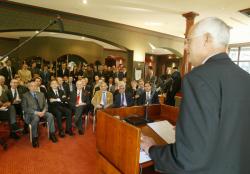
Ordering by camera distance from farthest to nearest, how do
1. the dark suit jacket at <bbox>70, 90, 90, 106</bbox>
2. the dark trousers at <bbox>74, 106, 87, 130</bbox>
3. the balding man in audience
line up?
the balding man in audience, the dark suit jacket at <bbox>70, 90, 90, 106</bbox>, the dark trousers at <bbox>74, 106, 87, 130</bbox>

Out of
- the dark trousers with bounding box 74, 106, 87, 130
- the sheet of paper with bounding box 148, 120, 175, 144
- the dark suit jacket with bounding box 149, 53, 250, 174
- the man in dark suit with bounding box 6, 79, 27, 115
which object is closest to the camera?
the dark suit jacket with bounding box 149, 53, 250, 174

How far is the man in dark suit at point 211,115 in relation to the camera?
2.39ft

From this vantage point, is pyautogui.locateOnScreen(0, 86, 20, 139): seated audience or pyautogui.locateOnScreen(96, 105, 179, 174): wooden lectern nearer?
pyautogui.locateOnScreen(96, 105, 179, 174): wooden lectern

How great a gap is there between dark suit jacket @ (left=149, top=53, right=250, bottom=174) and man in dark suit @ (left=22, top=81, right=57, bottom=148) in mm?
3307

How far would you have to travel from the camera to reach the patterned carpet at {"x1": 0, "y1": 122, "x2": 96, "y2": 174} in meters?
2.79

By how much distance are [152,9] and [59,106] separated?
3303 millimetres

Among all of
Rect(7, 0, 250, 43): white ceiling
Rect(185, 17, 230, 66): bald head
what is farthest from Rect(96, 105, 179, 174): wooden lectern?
Rect(7, 0, 250, 43): white ceiling

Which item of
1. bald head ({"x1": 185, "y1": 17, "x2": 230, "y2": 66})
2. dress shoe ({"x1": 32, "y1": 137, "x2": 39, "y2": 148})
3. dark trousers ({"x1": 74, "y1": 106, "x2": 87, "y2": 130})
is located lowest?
dress shoe ({"x1": 32, "y1": 137, "x2": 39, "y2": 148})

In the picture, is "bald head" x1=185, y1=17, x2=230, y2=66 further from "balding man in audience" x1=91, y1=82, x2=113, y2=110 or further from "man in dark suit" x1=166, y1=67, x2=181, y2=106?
"man in dark suit" x1=166, y1=67, x2=181, y2=106

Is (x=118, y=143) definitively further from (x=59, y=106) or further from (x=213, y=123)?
(x=59, y=106)

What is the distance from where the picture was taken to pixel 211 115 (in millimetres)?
727

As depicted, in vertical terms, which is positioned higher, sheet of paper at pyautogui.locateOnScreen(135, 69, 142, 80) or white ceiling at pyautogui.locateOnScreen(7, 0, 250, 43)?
white ceiling at pyautogui.locateOnScreen(7, 0, 250, 43)

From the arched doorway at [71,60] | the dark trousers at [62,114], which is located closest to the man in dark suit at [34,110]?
the dark trousers at [62,114]

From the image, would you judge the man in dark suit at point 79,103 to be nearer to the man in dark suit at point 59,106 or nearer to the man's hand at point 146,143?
the man in dark suit at point 59,106
